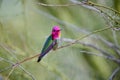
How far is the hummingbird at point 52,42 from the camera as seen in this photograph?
76.8 inches

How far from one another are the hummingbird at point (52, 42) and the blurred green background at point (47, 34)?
3 cm

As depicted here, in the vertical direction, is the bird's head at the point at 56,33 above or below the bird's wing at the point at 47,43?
above

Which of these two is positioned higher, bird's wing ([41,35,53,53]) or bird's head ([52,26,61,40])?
bird's head ([52,26,61,40])

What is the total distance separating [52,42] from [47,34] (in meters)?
0.05

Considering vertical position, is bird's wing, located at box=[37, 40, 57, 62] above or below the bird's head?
below

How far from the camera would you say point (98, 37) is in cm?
202

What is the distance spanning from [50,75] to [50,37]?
0.17 metres

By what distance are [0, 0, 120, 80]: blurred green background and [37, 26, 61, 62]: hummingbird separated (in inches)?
1.0

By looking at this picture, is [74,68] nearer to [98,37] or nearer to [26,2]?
[98,37]

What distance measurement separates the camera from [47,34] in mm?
1989

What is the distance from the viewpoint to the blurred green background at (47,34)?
200cm

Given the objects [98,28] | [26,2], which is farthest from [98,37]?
[26,2]

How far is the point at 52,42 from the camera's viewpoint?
1.96 meters

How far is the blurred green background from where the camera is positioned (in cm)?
200
